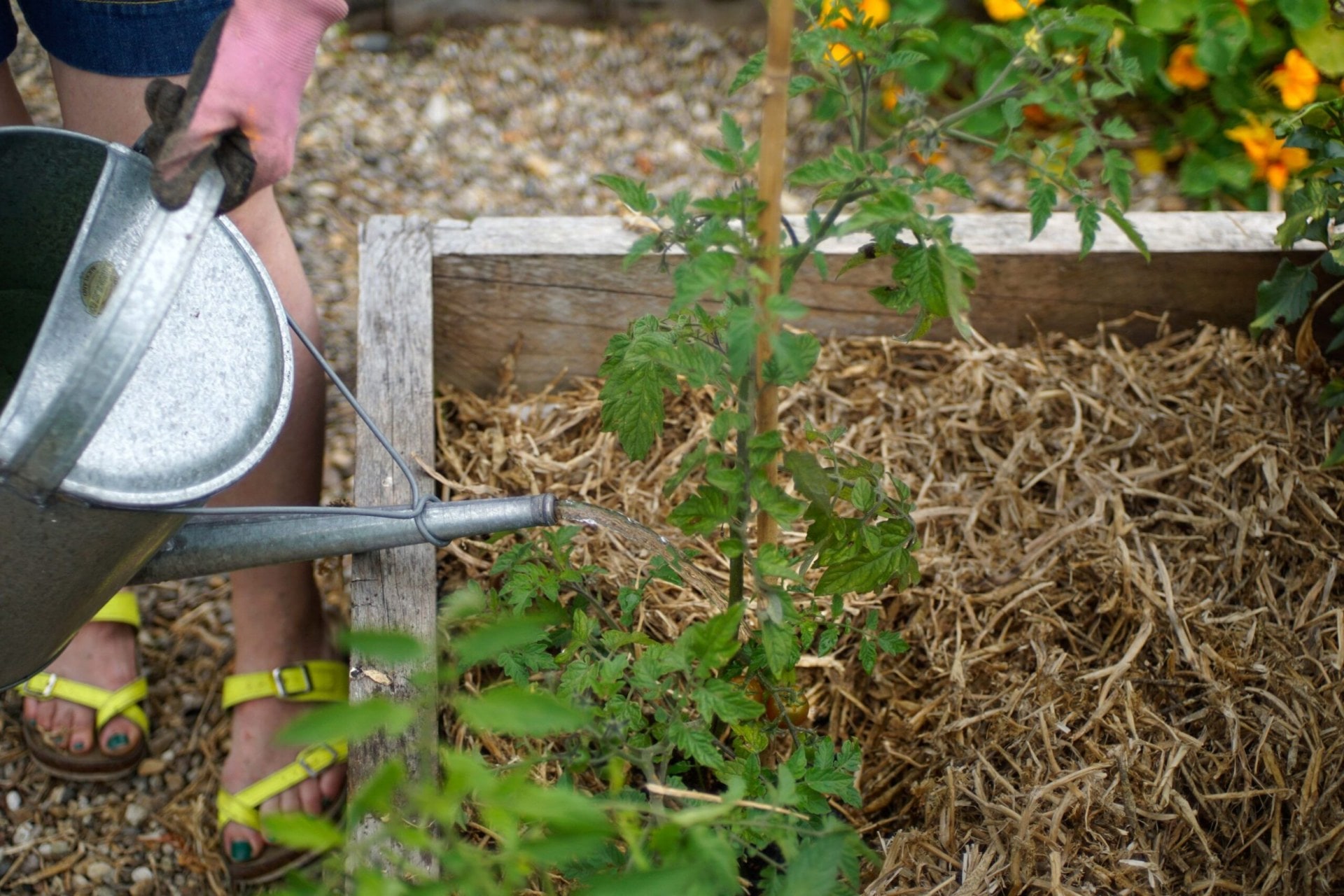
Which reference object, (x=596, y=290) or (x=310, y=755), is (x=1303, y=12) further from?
(x=310, y=755)

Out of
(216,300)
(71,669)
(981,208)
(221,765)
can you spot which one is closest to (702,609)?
(216,300)

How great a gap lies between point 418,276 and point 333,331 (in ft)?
2.12

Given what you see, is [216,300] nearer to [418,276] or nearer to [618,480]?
[418,276]

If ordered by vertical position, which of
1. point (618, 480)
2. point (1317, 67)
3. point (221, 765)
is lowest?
point (221, 765)

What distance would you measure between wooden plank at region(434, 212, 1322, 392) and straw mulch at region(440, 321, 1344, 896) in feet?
0.17

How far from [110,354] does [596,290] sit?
0.97 meters

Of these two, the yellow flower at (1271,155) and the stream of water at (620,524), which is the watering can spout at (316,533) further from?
the yellow flower at (1271,155)

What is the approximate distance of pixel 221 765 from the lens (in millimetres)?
1725

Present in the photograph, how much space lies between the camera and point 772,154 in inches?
36.0

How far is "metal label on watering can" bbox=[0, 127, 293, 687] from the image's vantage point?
80 centimetres

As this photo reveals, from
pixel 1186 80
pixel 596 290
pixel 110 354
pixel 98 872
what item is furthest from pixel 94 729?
pixel 1186 80

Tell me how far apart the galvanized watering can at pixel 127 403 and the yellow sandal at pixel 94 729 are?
1.85 feet

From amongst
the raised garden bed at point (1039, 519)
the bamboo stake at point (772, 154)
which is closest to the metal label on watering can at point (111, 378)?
the raised garden bed at point (1039, 519)

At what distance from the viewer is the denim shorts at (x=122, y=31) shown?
126 centimetres
